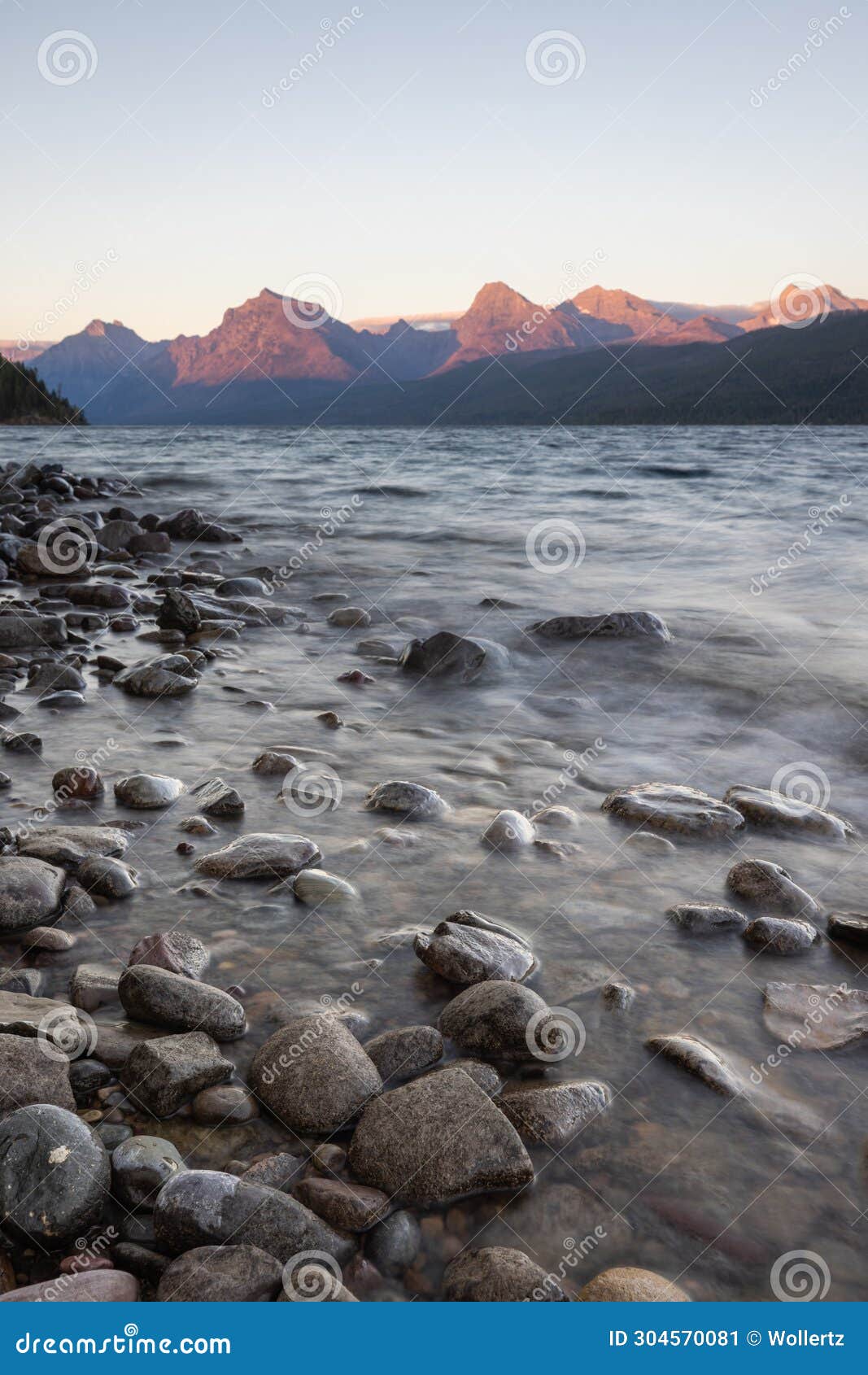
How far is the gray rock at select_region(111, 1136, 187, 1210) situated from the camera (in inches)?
78.5

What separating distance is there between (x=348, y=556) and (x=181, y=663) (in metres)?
6.80

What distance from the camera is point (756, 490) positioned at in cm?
2308

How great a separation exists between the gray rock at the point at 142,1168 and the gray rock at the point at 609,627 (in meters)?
6.29

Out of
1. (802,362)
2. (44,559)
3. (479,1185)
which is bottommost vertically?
(479,1185)

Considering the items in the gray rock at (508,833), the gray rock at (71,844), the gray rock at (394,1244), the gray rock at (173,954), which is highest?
the gray rock at (71,844)

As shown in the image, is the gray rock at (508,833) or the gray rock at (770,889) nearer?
the gray rock at (770,889)

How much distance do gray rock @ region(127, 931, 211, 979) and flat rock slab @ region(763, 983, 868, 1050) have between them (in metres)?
1.82

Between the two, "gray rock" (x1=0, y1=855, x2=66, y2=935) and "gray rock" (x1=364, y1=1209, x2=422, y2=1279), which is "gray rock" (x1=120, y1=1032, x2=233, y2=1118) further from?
"gray rock" (x1=0, y1=855, x2=66, y2=935)

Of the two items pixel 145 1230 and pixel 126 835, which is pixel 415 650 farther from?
pixel 145 1230

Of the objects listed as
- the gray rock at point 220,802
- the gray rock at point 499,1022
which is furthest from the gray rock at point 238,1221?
the gray rock at point 220,802

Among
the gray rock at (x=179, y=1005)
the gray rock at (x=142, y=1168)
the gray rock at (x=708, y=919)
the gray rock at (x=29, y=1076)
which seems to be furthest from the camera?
the gray rock at (x=708, y=919)

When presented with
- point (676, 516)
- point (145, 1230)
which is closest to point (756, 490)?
point (676, 516)

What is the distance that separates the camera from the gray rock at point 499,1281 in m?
1.79

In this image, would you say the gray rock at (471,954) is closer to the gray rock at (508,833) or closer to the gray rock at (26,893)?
the gray rock at (508,833)
